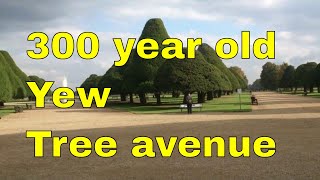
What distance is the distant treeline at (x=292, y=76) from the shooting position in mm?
88262

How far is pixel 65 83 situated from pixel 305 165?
65.4 meters

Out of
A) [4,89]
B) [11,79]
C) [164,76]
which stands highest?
[11,79]

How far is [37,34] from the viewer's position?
52.5 ft

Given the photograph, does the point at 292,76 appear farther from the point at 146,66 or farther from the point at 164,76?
the point at 164,76

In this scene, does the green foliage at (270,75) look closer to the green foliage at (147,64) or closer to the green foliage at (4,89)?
the green foliage at (147,64)

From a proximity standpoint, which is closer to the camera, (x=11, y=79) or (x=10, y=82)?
(x=10, y=82)

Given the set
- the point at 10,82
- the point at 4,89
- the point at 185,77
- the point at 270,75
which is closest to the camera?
the point at 185,77

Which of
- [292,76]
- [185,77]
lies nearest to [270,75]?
[292,76]

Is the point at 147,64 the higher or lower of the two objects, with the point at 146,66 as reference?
higher

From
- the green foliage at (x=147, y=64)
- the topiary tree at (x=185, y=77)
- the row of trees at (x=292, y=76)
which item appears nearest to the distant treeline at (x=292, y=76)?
the row of trees at (x=292, y=76)

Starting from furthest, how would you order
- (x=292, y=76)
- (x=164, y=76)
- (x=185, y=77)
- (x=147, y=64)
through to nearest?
(x=292, y=76), (x=147, y=64), (x=164, y=76), (x=185, y=77)

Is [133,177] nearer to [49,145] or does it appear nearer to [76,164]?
[76,164]

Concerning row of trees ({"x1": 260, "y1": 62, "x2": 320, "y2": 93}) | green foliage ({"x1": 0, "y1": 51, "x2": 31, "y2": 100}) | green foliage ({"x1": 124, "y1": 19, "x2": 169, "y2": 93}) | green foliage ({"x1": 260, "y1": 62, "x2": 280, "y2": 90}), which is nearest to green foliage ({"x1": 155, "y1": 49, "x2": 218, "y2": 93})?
green foliage ({"x1": 124, "y1": 19, "x2": 169, "y2": 93})

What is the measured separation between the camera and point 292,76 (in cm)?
12950
